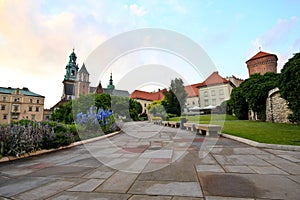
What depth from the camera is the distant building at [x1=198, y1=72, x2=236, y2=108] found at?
4468cm

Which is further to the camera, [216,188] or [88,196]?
[216,188]

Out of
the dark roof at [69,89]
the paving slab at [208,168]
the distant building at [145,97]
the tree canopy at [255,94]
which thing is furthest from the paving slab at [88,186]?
the dark roof at [69,89]

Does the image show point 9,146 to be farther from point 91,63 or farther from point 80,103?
point 80,103

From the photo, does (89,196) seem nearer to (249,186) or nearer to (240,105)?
(249,186)

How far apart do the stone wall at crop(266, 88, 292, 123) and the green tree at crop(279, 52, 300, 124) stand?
9.45ft

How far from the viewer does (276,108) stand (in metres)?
13.8

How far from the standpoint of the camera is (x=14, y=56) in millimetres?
9500

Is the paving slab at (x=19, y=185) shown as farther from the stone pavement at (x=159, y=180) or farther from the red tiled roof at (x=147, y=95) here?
the red tiled roof at (x=147, y=95)

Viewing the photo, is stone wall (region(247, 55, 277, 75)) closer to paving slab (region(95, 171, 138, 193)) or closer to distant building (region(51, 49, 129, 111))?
paving slab (region(95, 171, 138, 193))

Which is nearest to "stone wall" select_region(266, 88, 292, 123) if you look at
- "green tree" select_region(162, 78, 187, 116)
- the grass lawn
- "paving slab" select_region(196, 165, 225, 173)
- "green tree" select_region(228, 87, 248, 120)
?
the grass lawn

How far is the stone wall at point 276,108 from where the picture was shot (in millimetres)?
12583

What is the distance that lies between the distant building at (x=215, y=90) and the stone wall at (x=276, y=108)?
2841 cm

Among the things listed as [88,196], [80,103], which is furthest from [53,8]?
[80,103]

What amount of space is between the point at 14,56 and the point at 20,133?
7503 mm
